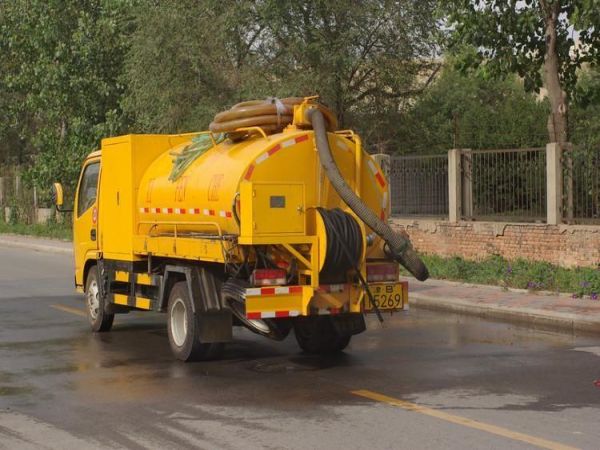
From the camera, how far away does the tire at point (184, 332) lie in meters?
11.1

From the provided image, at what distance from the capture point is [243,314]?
1071 centimetres

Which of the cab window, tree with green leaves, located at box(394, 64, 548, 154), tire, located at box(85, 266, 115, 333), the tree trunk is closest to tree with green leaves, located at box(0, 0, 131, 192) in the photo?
tree with green leaves, located at box(394, 64, 548, 154)

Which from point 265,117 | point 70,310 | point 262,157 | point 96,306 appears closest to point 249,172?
point 262,157

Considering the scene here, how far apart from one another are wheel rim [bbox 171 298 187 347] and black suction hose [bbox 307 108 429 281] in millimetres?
2274

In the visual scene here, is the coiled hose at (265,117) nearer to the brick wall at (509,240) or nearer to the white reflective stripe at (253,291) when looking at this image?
the white reflective stripe at (253,291)

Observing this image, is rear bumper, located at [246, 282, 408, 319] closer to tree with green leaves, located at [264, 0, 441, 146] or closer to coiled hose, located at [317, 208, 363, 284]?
coiled hose, located at [317, 208, 363, 284]

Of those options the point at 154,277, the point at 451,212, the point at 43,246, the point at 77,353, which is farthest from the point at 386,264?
the point at 43,246

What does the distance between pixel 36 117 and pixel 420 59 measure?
72.6ft

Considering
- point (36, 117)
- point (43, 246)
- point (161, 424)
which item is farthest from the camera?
point (36, 117)

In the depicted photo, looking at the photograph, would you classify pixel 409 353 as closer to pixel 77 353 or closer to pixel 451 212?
pixel 77 353

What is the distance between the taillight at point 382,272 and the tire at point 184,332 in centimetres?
179

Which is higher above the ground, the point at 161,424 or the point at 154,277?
the point at 154,277

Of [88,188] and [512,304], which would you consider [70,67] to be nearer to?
[88,188]

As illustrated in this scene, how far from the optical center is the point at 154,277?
1237cm
